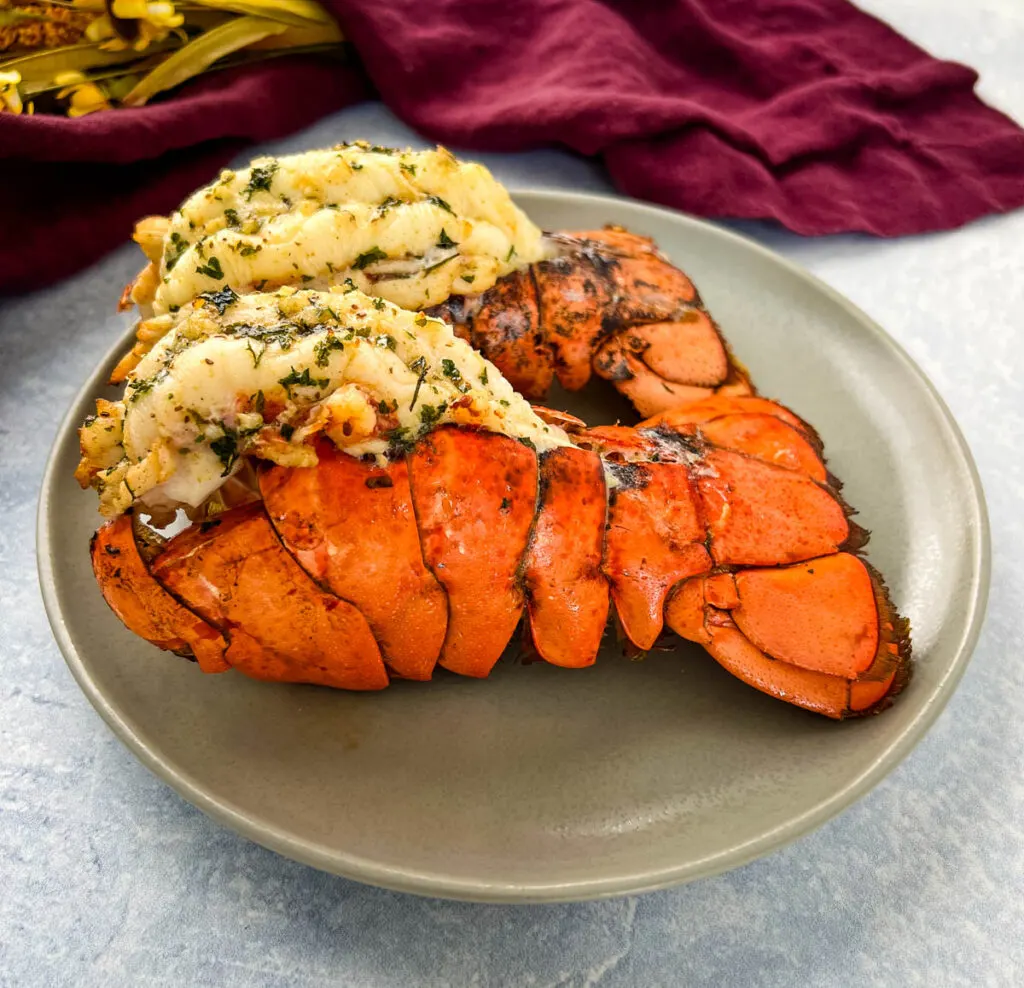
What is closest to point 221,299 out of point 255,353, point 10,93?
point 255,353

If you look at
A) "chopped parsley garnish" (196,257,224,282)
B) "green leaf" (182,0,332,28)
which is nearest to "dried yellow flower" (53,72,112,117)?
"green leaf" (182,0,332,28)

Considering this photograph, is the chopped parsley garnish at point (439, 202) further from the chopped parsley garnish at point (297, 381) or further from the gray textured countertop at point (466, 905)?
the gray textured countertop at point (466, 905)

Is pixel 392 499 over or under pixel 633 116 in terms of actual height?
under

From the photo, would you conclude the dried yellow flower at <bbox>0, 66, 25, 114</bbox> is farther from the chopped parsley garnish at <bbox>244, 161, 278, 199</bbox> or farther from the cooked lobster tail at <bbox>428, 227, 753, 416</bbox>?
the cooked lobster tail at <bbox>428, 227, 753, 416</bbox>

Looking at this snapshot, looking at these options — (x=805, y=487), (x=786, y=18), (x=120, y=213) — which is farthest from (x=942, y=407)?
(x=120, y=213)

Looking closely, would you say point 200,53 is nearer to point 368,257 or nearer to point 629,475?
point 368,257

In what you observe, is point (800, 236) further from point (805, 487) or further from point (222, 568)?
point (222, 568)

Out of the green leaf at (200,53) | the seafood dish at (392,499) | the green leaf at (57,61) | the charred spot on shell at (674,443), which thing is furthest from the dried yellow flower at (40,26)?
the charred spot on shell at (674,443)
